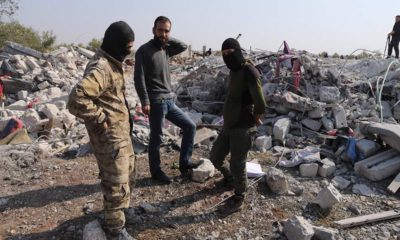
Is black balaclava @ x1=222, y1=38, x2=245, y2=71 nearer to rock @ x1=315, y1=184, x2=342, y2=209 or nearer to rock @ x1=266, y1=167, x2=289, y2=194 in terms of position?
rock @ x1=266, y1=167, x2=289, y2=194

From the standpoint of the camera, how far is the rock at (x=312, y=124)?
6605 mm

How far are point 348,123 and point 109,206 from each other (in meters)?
4.94

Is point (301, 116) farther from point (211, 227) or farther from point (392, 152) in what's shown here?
point (211, 227)

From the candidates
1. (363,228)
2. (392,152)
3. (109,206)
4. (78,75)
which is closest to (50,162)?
(109,206)

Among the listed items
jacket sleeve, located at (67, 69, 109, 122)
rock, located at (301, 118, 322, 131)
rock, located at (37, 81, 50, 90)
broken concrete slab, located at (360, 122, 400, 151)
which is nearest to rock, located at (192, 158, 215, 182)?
jacket sleeve, located at (67, 69, 109, 122)

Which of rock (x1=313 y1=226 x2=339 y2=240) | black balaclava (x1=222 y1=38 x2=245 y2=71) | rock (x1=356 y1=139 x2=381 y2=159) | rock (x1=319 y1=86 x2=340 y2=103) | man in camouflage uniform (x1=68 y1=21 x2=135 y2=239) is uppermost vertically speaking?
black balaclava (x1=222 y1=38 x2=245 y2=71)

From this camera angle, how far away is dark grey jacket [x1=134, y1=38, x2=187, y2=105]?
4.04 meters

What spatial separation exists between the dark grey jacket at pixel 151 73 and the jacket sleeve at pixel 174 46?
150mm

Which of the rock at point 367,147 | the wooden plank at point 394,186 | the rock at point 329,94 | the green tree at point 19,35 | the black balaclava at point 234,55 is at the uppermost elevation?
the black balaclava at point 234,55

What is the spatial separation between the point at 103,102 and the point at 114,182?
0.69 meters

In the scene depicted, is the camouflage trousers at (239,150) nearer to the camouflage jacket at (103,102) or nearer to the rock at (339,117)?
the camouflage jacket at (103,102)

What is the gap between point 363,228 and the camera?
Answer: 3885 millimetres

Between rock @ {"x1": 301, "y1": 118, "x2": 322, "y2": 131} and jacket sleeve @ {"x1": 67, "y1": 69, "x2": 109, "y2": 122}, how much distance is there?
14.8 ft

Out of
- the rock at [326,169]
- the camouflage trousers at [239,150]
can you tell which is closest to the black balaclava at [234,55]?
the camouflage trousers at [239,150]
